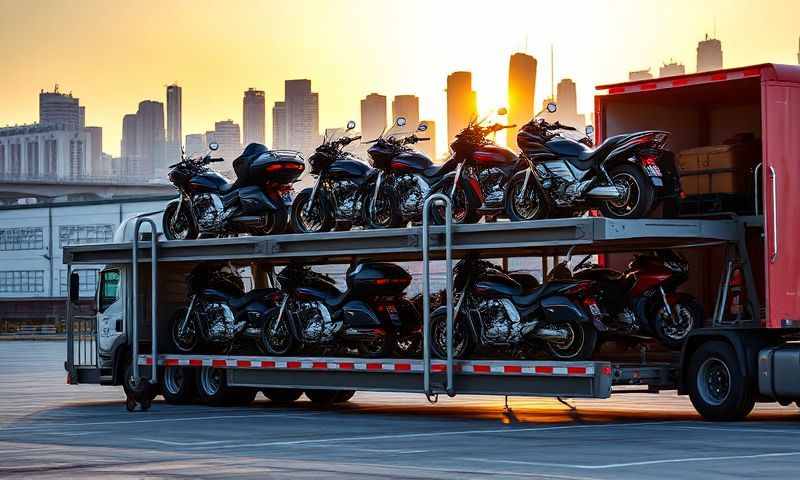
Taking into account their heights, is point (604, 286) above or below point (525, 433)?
above

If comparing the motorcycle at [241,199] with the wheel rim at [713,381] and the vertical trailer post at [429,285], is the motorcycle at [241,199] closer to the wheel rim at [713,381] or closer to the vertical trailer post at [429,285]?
the vertical trailer post at [429,285]

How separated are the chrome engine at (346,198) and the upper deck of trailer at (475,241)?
0.61 metres

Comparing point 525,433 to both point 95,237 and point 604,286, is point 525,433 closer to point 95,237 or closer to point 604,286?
point 604,286

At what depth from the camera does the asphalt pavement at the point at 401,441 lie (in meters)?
11.9

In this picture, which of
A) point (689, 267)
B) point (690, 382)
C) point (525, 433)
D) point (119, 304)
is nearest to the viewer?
point (525, 433)

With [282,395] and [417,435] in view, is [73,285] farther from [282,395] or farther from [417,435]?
[417,435]

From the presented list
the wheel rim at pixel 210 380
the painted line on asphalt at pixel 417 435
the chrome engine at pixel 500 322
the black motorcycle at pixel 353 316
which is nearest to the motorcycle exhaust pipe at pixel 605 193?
the chrome engine at pixel 500 322

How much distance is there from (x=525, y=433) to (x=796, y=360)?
305cm

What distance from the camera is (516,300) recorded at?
700 inches

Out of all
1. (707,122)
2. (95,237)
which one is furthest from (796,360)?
(95,237)

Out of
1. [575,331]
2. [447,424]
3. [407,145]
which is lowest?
[447,424]

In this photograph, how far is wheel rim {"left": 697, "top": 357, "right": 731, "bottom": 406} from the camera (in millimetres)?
16672

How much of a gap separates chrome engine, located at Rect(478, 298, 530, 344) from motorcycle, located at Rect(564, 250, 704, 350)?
3.36 feet

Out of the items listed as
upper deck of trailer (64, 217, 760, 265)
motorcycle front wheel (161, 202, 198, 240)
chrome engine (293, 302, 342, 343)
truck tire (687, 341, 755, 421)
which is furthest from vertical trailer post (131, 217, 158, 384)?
truck tire (687, 341, 755, 421)
